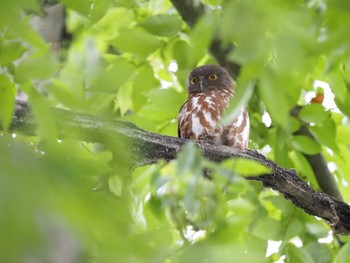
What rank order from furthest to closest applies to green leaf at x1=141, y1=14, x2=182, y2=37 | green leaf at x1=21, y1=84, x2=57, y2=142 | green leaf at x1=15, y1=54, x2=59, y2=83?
green leaf at x1=141, y1=14, x2=182, y2=37, green leaf at x1=15, y1=54, x2=59, y2=83, green leaf at x1=21, y1=84, x2=57, y2=142

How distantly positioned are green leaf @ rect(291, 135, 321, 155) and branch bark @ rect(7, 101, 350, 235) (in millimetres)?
306

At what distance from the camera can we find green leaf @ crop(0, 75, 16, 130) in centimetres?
85

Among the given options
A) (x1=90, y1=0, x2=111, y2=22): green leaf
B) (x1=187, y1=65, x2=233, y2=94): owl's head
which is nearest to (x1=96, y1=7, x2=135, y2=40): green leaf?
(x1=187, y1=65, x2=233, y2=94): owl's head

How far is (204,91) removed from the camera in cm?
296

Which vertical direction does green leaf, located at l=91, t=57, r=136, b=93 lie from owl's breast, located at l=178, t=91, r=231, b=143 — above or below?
above

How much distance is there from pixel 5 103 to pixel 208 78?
84.8 inches

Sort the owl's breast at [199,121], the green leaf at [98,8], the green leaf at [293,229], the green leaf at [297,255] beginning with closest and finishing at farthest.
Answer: the green leaf at [98,8], the green leaf at [297,255], the green leaf at [293,229], the owl's breast at [199,121]

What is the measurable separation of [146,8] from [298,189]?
1.39 m

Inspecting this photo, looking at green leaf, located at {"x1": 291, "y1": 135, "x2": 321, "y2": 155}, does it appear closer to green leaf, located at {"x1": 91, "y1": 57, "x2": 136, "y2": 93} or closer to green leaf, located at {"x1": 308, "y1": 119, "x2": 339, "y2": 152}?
green leaf, located at {"x1": 308, "y1": 119, "x2": 339, "y2": 152}

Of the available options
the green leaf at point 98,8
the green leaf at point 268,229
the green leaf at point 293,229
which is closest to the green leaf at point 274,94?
the green leaf at point 98,8

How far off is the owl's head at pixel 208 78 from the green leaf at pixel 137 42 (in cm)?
83

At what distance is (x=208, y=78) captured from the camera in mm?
3068

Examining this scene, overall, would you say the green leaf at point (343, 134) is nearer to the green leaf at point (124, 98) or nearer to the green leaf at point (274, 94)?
the green leaf at point (124, 98)

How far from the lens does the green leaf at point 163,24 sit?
6.50 ft
